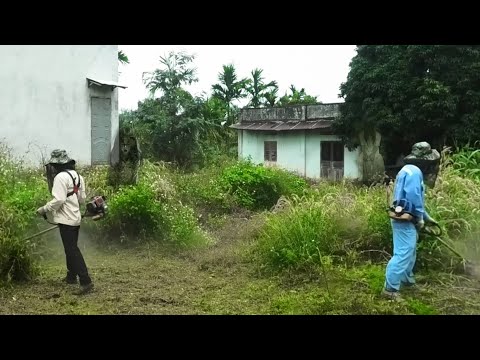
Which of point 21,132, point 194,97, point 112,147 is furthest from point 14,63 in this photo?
point 194,97

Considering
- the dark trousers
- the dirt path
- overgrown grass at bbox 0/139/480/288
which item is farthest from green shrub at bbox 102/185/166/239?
the dark trousers

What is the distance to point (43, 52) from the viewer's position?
36.6ft

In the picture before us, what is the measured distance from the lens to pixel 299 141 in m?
17.5

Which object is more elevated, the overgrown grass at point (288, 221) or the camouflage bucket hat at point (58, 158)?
the camouflage bucket hat at point (58, 158)

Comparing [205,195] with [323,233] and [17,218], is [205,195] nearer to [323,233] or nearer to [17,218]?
[323,233]

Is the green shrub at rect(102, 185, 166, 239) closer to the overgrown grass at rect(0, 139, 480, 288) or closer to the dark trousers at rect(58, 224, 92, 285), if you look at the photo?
the overgrown grass at rect(0, 139, 480, 288)

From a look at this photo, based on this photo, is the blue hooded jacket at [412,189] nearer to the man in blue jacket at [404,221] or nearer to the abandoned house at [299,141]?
the man in blue jacket at [404,221]

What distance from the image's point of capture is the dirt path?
5.21 meters

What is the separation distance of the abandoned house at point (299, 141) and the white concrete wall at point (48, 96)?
628 centimetres

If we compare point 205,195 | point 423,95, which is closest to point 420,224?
point 205,195

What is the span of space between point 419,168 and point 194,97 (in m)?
12.4

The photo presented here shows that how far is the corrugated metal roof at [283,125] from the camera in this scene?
16797 millimetres

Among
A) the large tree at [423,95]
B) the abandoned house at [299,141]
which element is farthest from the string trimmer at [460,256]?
the abandoned house at [299,141]

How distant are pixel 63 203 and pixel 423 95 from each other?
31.5ft
